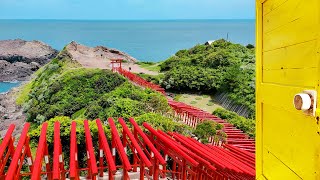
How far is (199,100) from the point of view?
33.3 m

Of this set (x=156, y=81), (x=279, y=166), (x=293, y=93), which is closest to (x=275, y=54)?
(x=293, y=93)

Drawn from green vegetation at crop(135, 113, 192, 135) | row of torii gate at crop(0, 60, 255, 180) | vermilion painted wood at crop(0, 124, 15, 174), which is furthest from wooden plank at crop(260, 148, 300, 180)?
green vegetation at crop(135, 113, 192, 135)

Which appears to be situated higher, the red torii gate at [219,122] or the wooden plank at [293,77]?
the wooden plank at [293,77]

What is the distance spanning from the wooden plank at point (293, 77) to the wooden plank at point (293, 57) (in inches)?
1.5

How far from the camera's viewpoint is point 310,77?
2.64 meters

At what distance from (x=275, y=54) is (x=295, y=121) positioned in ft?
2.40

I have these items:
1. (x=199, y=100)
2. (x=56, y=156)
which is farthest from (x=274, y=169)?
(x=199, y=100)

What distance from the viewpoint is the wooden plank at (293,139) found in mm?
2648

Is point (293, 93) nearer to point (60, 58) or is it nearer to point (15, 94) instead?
point (60, 58)

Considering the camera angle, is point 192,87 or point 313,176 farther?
point 192,87

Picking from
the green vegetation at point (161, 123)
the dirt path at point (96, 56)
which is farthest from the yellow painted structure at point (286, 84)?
the dirt path at point (96, 56)

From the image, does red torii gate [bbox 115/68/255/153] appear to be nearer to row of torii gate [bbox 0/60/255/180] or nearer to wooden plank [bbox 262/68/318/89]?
row of torii gate [bbox 0/60/255/180]

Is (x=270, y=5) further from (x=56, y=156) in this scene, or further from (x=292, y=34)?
(x=56, y=156)

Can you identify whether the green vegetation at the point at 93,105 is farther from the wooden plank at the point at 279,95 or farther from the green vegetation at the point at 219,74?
the wooden plank at the point at 279,95
